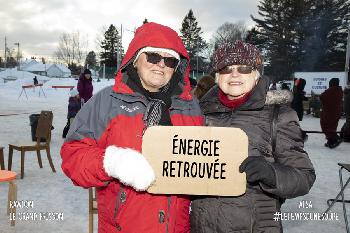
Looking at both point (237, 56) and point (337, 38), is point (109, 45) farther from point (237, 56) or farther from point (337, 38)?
point (237, 56)

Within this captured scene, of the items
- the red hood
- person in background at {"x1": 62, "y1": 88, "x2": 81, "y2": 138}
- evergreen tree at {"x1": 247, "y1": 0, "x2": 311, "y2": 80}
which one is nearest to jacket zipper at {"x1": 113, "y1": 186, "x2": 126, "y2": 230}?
the red hood

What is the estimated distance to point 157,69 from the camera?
211 cm

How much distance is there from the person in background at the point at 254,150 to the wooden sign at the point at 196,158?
0.27ft

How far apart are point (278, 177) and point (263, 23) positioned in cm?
5448

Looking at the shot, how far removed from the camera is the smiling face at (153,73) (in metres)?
2.11

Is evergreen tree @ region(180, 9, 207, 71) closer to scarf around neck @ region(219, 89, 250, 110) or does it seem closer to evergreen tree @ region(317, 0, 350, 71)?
evergreen tree @ region(317, 0, 350, 71)

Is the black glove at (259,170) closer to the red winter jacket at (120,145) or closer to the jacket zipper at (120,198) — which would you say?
the red winter jacket at (120,145)

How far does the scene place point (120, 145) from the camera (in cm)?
194

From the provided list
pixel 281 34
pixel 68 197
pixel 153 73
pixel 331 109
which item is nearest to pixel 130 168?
pixel 153 73

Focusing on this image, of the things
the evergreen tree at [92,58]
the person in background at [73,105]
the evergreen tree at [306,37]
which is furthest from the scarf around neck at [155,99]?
the evergreen tree at [92,58]

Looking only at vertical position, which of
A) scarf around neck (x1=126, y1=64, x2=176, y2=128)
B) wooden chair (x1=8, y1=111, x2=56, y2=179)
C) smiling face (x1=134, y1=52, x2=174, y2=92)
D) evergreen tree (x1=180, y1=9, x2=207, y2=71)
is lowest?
wooden chair (x1=8, y1=111, x2=56, y2=179)

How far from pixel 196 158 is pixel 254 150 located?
339mm

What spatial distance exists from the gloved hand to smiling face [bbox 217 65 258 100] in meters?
0.66

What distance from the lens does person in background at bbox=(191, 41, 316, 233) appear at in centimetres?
179
